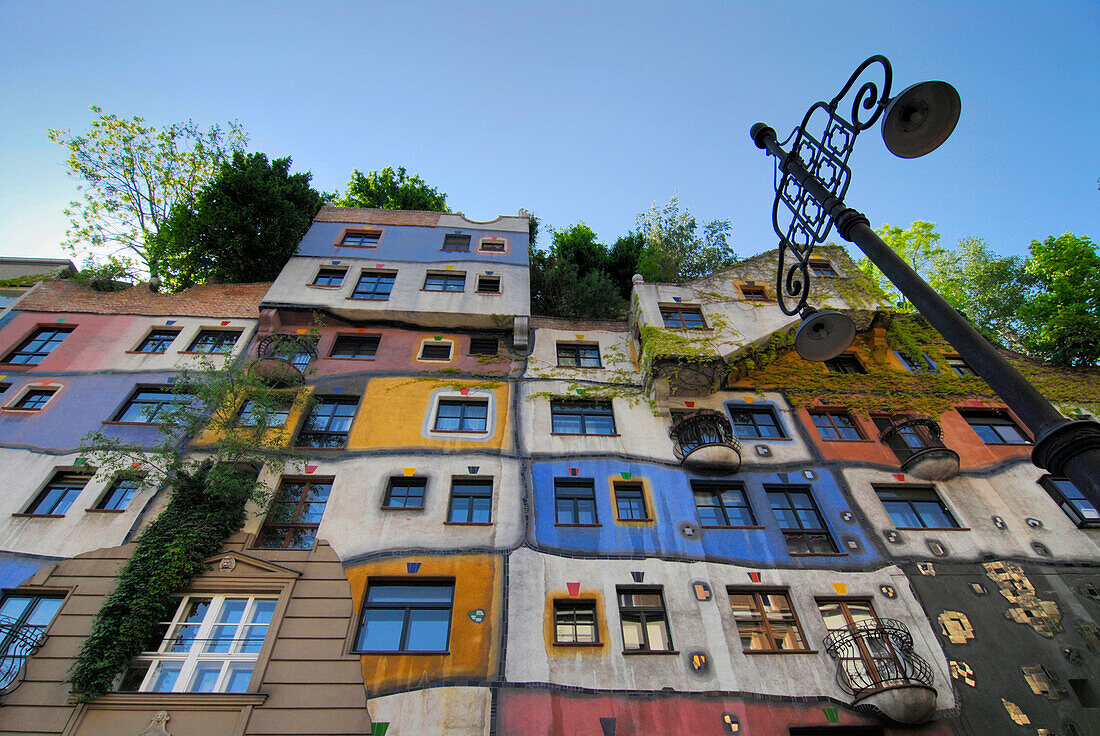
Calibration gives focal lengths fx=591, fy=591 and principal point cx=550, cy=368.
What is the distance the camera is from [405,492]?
43.7 feet

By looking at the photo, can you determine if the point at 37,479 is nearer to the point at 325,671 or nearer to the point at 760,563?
the point at 325,671

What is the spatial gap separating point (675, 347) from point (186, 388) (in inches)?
484

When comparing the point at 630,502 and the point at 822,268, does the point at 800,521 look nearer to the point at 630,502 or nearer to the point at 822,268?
the point at 630,502

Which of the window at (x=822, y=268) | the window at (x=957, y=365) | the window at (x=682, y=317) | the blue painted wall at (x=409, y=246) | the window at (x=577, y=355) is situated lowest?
the window at (x=957, y=365)

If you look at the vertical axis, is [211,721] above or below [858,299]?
below

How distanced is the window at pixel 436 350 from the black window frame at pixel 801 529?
9.48m

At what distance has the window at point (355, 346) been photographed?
17406mm

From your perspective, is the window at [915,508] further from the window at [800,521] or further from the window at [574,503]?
the window at [574,503]

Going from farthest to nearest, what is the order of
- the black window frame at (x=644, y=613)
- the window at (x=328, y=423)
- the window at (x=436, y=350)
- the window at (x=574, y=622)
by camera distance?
the window at (x=436, y=350)
the window at (x=328, y=423)
the black window frame at (x=644, y=613)
the window at (x=574, y=622)

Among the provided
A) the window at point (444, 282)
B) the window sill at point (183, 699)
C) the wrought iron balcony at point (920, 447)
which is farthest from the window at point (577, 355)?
the window sill at point (183, 699)

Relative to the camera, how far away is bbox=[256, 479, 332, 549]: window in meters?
12.1

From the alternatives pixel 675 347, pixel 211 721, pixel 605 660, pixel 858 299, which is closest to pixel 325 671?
pixel 211 721

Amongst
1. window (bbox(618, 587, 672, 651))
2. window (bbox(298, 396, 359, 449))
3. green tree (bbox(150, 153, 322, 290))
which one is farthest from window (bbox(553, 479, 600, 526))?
green tree (bbox(150, 153, 322, 290))

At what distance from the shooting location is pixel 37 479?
12.7m
